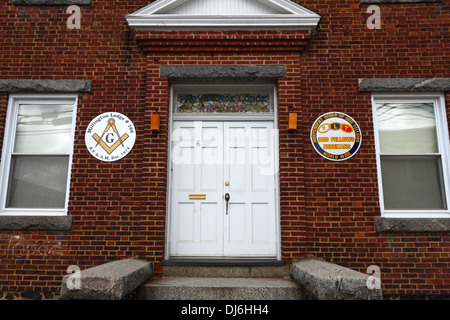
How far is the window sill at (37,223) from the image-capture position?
5176 mm

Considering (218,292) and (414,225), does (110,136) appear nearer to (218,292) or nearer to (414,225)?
(218,292)

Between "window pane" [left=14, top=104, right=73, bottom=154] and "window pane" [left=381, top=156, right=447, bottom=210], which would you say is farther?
A: "window pane" [left=14, top=104, right=73, bottom=154]

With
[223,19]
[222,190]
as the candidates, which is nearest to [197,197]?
[222,190]

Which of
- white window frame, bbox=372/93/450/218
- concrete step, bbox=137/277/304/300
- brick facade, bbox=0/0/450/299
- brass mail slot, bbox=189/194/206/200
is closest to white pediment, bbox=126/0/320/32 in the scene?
brick facade, bbox=0/0/450/299

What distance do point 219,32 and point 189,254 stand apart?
369cm

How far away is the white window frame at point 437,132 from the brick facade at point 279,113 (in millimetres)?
139

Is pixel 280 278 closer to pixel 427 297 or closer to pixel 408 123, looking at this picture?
pixel 427 297

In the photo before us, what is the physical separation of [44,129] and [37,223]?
1589 millimetres

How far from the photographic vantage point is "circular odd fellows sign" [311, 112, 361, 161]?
539 centimetres

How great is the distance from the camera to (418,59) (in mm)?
5637

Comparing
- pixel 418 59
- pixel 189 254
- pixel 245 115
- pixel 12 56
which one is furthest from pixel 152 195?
pixel 418 59

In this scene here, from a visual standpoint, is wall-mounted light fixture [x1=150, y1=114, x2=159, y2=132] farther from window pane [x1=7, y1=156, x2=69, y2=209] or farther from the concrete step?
the concrete step

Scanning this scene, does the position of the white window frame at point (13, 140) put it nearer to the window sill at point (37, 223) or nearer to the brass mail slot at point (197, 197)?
the window sill at point (37, 223)

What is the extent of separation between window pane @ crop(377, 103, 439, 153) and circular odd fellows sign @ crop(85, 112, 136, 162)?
13.7 feet
